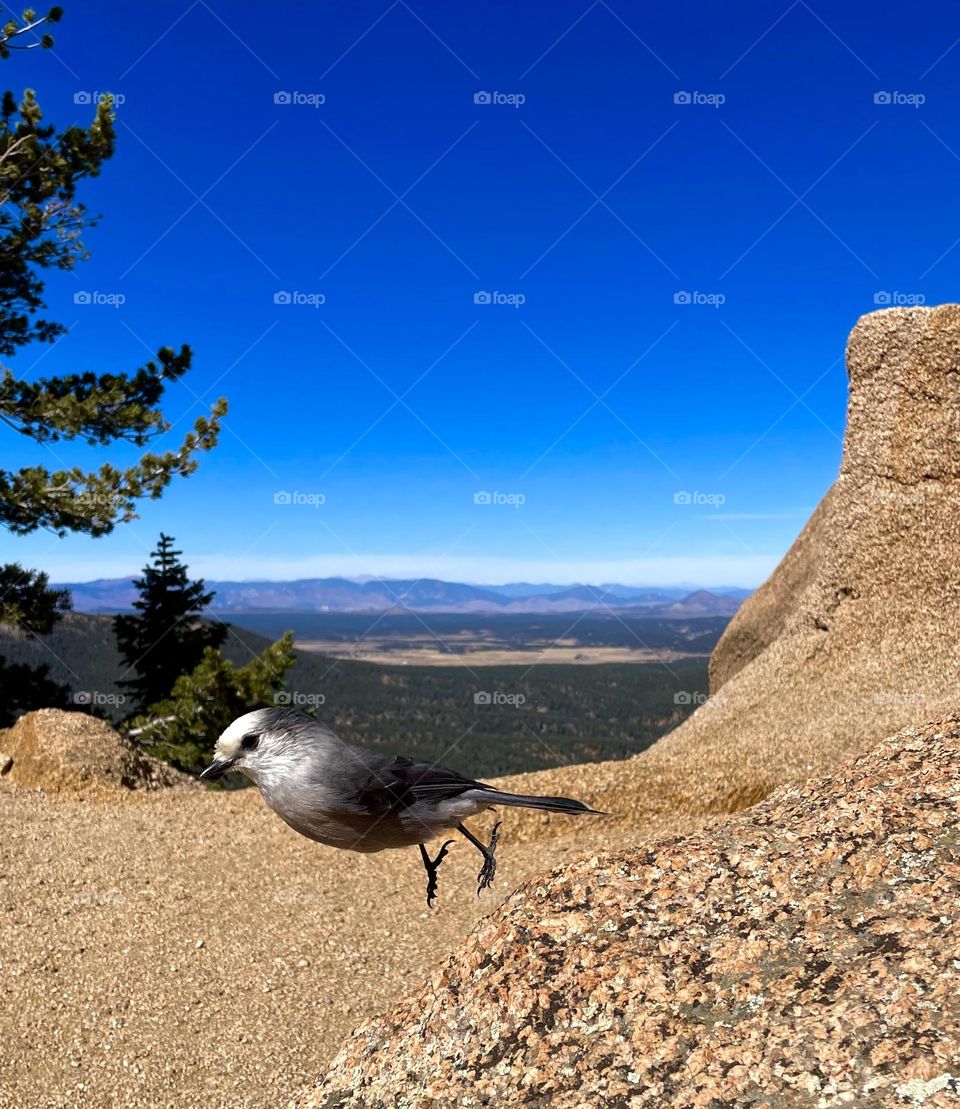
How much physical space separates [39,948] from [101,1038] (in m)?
1.45

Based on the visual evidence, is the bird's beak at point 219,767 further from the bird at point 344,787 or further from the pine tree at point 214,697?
the pine tree at point 214,697

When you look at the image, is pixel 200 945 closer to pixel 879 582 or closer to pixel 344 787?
pixel 344 787

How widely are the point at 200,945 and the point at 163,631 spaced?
15.9 meters

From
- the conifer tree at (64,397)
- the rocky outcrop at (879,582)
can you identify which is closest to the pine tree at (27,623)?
the conifer tree at (64,397)

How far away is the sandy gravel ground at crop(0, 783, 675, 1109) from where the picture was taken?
6.94 metres

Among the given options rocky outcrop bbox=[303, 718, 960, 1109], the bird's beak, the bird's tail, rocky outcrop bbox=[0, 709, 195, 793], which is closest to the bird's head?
the bird's beak

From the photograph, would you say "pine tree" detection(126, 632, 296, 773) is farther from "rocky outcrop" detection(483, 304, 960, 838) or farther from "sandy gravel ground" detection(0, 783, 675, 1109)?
"rocky outcrop" detection(483, 304, 960, 838)

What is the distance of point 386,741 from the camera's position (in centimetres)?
5434

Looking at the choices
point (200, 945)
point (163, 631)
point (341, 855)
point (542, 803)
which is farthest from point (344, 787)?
point (163, 631)

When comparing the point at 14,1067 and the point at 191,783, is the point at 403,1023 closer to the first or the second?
the point at 14,1067

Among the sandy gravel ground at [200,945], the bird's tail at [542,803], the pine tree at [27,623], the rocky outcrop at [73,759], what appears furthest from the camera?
the pine tree at [27,623]

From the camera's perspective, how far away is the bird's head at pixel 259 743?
248 cm

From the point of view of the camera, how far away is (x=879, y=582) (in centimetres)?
1585

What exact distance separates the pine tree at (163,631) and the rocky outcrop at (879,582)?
12399mm
